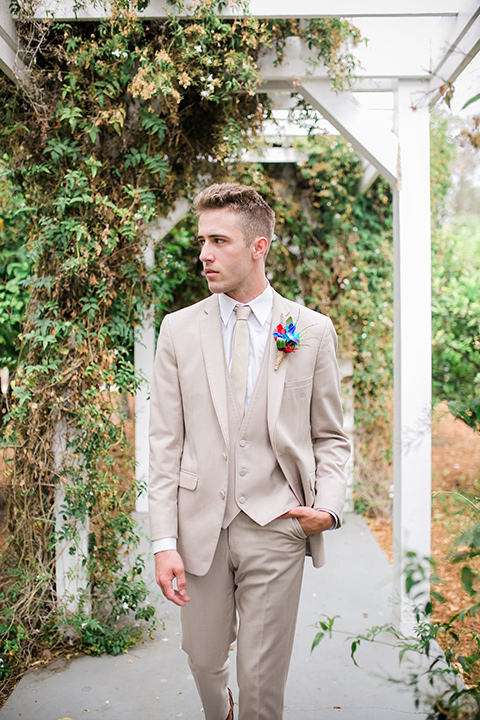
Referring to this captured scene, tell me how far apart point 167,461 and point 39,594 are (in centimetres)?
168

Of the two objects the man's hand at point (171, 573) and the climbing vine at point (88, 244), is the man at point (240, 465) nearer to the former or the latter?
the man's hand at point (171, 573)

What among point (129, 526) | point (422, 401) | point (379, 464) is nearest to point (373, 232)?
point (379, 464)

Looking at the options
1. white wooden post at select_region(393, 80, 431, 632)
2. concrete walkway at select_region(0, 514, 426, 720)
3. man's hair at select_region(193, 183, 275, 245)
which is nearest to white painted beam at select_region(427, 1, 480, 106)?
white wooden post at select_region(393, 80, 431, 632)

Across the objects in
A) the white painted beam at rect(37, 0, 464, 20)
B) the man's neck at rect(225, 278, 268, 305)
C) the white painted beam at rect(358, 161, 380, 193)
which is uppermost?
the white painted beam at rect(358, 161, 380, 193)

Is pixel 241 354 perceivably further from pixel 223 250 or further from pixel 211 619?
pixel 211 619

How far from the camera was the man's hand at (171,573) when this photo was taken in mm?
1816

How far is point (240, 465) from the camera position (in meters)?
1.88

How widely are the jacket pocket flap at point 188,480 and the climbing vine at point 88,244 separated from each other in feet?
3.82

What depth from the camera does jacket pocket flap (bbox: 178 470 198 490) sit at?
1894 mm

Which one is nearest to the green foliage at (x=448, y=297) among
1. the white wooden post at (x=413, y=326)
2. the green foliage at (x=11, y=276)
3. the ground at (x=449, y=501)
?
the ground at (x=449, y=501)

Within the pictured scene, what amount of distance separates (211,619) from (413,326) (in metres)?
1.90

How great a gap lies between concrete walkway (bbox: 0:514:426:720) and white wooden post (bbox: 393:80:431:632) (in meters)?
0.39

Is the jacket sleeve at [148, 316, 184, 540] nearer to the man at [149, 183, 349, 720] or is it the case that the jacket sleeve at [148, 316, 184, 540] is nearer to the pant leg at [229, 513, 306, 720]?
the man at [149, 183, 349, 720]

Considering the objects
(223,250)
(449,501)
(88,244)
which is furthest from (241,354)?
(449,501)
